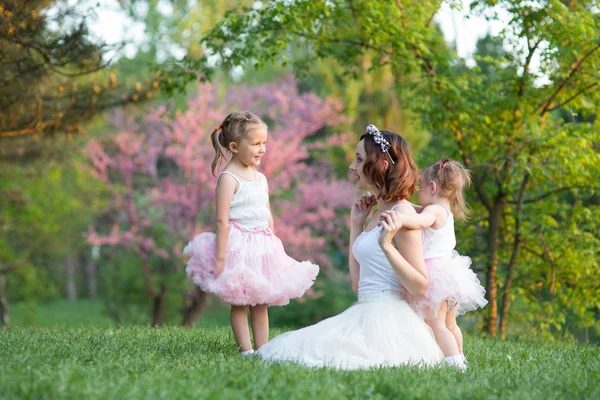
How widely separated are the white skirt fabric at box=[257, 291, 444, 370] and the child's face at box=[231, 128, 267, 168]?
1253mm

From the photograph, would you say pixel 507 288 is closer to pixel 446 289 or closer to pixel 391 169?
pixel 446 289

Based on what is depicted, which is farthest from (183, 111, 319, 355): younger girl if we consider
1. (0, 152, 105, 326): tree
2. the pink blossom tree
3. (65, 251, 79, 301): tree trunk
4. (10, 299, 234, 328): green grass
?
(65, 251, 79, 301): tree trunk

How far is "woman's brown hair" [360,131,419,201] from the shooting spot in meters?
4.40

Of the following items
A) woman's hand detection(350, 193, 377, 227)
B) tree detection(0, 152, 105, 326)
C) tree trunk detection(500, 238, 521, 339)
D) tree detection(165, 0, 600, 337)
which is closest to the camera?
woman's hand detection(350, 193, 377, 227)

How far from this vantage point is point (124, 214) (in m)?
14.6

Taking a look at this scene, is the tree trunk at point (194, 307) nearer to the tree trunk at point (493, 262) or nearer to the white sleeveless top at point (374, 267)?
the tree trunk at point (493, 262)

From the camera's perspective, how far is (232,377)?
3518 mm

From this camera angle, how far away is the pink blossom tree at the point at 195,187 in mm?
13797

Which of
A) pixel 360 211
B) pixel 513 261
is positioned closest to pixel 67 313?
pixel 513 261

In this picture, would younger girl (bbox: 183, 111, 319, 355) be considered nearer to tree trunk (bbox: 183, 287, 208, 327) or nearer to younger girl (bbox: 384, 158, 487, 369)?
younger girl (bbox: 384, 158, 487, 369)

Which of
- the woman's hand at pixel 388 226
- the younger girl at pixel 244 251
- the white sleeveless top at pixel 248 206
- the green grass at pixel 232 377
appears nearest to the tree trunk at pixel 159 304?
the green grass at pixel 232 377

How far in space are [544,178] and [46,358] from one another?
5668 millimetres

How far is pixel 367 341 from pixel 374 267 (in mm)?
509

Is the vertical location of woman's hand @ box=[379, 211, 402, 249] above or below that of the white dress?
above
